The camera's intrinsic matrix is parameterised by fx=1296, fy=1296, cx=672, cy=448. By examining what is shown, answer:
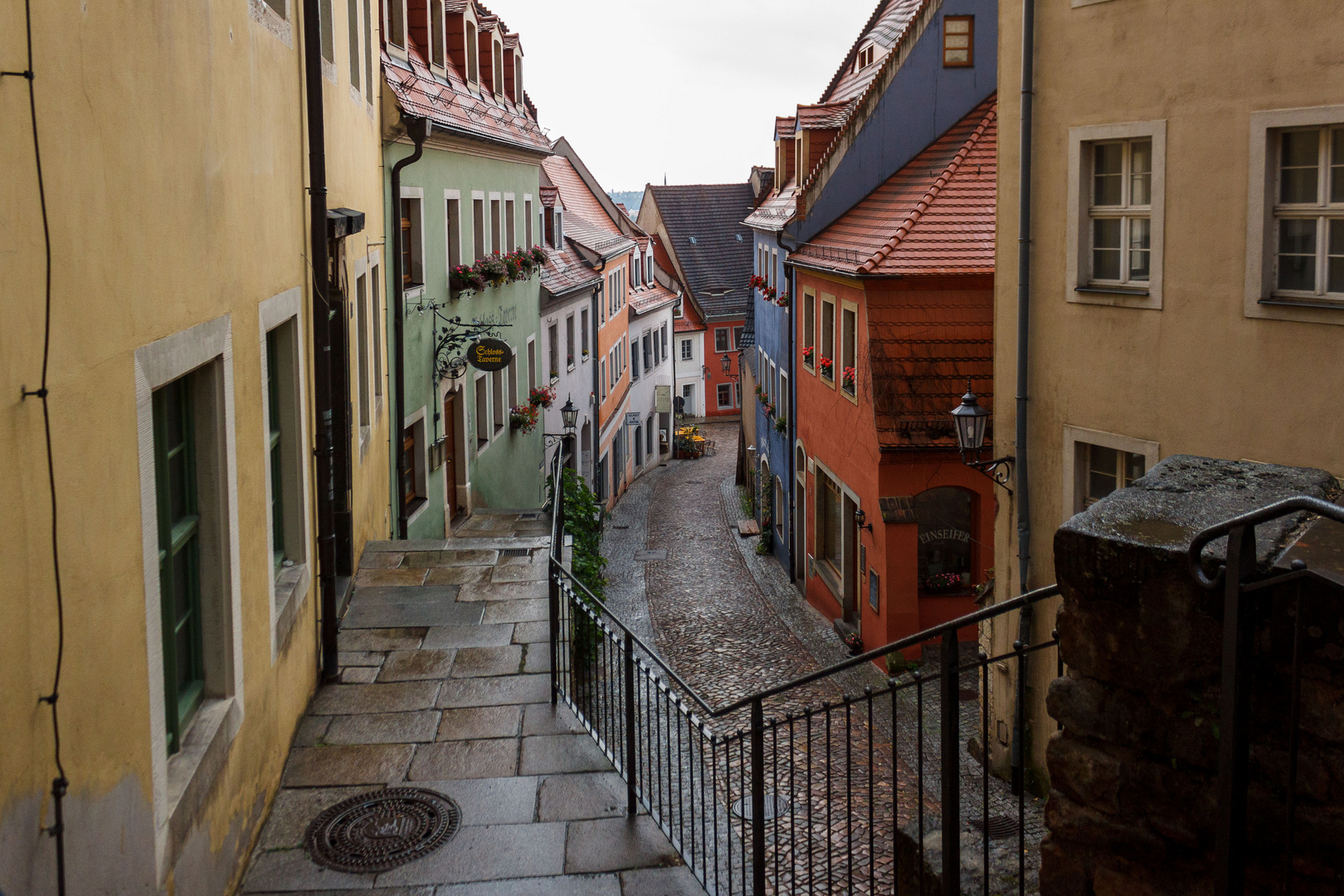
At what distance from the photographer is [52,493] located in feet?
12.3

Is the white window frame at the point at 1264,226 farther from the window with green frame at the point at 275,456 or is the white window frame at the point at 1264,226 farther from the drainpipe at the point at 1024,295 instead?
the window with green frame at the point at 275,456

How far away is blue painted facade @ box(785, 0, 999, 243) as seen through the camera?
20.2 m

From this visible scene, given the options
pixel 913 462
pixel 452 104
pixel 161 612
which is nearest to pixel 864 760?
pixel 913 462

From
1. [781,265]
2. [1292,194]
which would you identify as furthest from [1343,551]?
[781,265]

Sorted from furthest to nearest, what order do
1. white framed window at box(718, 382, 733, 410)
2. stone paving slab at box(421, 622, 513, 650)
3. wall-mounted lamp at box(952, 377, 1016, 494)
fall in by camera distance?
white framed window at box(718, 382, 733, 410) < wall-mounted lamp at box(952, 377, 1016, 494) < stone paving slab at box(421, 622, 513, 650)

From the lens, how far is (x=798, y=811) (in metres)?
12.0

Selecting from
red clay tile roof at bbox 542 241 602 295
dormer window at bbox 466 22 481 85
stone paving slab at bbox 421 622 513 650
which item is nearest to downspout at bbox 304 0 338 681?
stone paving slab at bbox 421 622 513 650

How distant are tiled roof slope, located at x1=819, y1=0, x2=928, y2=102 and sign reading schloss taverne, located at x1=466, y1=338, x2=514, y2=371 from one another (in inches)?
389

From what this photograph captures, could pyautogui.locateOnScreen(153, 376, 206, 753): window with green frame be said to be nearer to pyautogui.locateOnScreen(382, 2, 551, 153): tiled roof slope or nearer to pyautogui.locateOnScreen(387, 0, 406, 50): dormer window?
pyautogui.locateOnScreen(382, 2, 551, 153): tiled roof slope

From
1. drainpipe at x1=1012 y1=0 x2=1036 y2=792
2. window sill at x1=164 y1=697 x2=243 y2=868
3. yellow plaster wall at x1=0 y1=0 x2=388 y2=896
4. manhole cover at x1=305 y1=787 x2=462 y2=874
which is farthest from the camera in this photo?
drainpipe at x1=1012 y1=0 x2=1036 y2=792

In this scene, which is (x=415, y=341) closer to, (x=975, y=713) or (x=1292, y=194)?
(x=975, y=713)

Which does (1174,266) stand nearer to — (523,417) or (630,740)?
(630,740)

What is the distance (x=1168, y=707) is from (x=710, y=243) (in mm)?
54429

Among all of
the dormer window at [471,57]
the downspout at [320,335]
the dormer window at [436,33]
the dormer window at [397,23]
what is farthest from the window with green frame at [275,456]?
the dormer window at [471,57]
